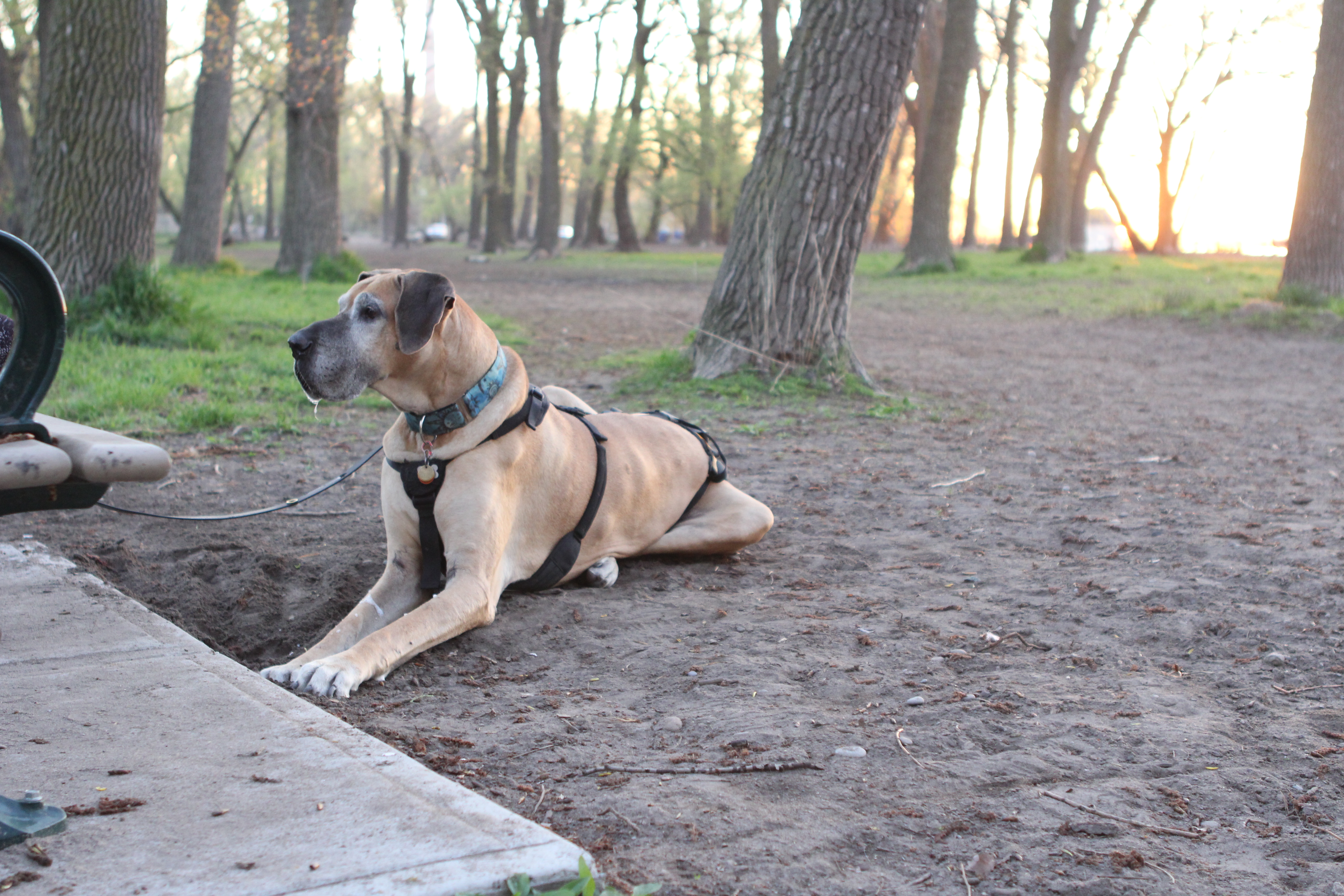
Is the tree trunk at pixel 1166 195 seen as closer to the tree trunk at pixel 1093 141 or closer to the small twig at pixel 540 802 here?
the tree trunk at pixel 1093 141

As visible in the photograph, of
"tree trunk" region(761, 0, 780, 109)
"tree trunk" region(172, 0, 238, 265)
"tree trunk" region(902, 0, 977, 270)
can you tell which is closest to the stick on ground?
"tree trunk" region(172, 0, 238, 265)

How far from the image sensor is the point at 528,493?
393 centimetres

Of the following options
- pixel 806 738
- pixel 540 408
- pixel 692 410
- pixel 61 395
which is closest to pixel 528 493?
pixel 540 408

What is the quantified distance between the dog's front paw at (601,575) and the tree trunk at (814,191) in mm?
4659

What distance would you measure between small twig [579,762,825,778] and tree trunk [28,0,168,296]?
28.8 ft

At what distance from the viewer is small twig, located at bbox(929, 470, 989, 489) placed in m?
6.08

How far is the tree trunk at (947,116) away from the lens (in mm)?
21391

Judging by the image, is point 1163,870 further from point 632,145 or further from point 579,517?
point 632,145

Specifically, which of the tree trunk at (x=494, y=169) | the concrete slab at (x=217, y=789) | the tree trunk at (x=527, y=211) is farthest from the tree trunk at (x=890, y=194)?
the concrete slab at (x=217, y=789)

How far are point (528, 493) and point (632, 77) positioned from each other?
129 feet

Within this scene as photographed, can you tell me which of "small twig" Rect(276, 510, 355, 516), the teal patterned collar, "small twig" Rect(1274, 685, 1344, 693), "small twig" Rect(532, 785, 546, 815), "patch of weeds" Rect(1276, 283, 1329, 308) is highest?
"patch of weeds" Rect(1276, 283, 1329, 308)

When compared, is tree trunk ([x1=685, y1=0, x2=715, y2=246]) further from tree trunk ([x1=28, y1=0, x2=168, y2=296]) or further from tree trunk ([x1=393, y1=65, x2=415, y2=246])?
tree trunk ([x1=28, y1=0, x2=168, y2=296])

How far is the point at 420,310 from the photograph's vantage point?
347 centimetres

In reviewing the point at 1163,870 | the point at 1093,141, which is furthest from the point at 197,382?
the point at 1093,141
